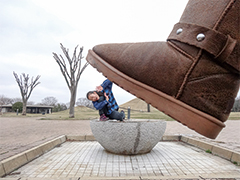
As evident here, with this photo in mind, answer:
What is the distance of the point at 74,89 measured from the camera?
16094 mm

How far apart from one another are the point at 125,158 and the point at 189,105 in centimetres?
292

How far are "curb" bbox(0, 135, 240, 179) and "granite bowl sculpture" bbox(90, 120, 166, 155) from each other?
1243 mm

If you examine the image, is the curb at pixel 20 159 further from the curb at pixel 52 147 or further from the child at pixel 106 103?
the child at pixel 106 103

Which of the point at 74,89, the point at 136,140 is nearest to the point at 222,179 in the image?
the point at 136,140

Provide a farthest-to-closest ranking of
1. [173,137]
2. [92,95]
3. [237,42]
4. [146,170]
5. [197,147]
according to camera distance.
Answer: [173,137] → [197,147] → [92,95] → [146,170] → [237,42]

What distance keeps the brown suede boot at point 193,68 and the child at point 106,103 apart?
2.52m

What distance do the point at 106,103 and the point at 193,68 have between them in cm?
279

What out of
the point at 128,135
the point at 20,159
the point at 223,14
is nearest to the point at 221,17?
the point at 223,14

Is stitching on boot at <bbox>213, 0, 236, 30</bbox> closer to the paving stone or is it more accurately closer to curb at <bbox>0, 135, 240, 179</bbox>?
the paving stone

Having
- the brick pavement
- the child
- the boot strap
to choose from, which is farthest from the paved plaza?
the boot strap

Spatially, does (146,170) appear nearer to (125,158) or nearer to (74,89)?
(125,158)

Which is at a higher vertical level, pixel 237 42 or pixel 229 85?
pixel 237 42

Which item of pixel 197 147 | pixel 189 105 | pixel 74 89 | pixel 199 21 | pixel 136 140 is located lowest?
pixel 197 147

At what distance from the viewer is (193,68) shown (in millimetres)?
704
